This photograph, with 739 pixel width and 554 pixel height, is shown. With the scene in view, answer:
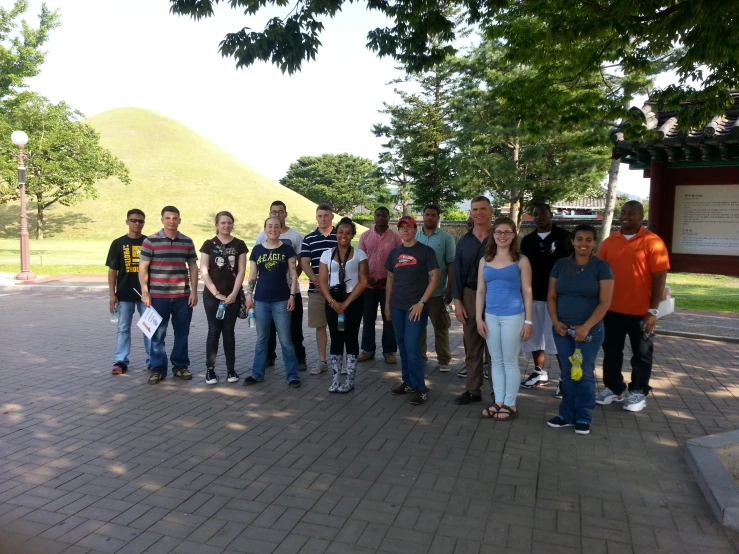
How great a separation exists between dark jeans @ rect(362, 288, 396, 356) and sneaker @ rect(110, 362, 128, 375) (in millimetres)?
2936

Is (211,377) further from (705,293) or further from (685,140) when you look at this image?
(705,293)

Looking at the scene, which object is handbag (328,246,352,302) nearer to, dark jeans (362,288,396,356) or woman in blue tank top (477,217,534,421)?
dark jeans (362,288,396,356)

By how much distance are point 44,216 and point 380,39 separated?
49181mm

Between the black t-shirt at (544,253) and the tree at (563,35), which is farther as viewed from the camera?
the black t-shirt at (544,253)

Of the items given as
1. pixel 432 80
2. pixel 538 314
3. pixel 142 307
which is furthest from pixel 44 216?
pixel 538 314

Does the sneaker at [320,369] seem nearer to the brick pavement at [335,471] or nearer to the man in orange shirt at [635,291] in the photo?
the brick pavement at [335,471]

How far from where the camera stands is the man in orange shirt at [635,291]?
16.9 ft

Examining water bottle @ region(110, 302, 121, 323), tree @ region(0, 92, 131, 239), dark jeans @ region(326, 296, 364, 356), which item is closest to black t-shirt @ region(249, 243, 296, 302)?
dark jeans @ region(326, 296, 364, 356)

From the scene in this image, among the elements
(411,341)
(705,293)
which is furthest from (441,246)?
(705,293)

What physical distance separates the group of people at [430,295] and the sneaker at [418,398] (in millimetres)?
15

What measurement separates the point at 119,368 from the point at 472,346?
13.6 feet

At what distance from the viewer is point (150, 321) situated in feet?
21.0

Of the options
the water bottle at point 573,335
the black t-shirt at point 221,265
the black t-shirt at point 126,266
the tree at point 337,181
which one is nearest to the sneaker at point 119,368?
the black t-shirt at point 126,266

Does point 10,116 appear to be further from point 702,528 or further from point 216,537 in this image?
point 702,528
